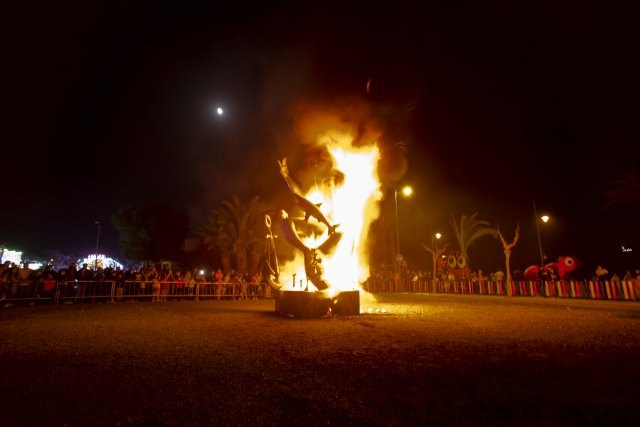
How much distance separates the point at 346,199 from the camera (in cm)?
1766

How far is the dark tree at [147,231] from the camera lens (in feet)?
167

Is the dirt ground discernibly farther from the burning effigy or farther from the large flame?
the large flame

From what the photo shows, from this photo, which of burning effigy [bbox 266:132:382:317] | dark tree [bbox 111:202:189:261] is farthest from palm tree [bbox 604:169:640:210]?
dark tree [bbox 111:202:189:261]

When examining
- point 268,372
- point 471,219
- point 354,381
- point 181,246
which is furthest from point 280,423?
point 181,246

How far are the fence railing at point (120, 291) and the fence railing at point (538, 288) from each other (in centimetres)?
1420

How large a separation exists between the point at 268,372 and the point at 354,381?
4.83ft

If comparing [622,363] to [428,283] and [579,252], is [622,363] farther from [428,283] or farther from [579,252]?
[579,252]

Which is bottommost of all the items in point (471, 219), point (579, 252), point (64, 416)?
point (64, 416)

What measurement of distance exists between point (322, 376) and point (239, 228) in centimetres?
3152

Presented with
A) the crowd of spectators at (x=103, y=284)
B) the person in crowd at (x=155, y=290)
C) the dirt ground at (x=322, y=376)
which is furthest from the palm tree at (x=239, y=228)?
the dirt ground at (x=322, y=376)

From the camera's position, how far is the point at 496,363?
6570 millimetres

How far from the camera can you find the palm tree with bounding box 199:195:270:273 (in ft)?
119

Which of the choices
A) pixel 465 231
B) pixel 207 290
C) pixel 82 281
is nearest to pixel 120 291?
pixel 82 281

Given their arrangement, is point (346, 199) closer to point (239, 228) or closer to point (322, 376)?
point (322, 376)
